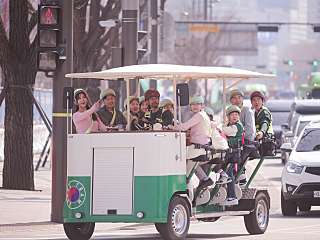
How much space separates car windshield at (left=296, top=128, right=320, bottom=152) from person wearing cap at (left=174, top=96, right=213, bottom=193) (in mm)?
6448

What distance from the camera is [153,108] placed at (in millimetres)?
19781

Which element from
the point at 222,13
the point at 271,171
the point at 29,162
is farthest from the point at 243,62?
the point at 29,162

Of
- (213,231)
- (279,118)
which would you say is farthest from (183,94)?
(279,118)

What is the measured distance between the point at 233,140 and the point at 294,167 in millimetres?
4486

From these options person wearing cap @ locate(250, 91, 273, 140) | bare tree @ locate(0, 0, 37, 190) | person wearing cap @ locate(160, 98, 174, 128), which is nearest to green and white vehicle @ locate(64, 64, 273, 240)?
person wearing cap @ locate(160, 98, 174, 128)

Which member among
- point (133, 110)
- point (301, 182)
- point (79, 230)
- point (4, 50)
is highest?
point (4, 50)

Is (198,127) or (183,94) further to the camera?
(198,127)

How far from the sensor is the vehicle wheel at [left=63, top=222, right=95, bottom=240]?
18.8m

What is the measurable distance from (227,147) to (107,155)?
2060 mm

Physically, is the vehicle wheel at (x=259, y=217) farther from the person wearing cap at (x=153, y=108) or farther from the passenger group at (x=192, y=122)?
the person wearing cap at (x=153, y=108)

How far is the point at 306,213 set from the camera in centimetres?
2480

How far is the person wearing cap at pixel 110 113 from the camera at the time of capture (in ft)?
63.1

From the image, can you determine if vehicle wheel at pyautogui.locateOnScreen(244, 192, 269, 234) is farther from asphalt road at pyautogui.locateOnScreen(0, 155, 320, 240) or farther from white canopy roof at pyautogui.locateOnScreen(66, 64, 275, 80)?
white canopy roof at pyautogui.locateOnScreen(66, 64, 275, 80)

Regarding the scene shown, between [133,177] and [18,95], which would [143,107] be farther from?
[18,95]
